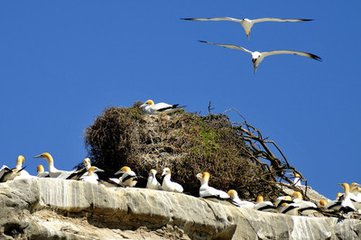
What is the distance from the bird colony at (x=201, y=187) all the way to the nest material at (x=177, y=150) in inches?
14.3

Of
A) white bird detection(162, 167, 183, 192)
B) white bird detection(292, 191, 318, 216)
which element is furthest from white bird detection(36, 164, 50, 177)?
white bird detection(292, 191, 318, 216)

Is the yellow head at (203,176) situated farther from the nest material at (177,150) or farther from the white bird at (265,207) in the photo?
the white bird at (265,207)

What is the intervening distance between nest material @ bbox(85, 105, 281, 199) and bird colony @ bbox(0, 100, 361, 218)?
364mm

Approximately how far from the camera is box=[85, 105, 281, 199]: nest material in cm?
2873

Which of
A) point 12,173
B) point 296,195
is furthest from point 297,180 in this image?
point 12,173

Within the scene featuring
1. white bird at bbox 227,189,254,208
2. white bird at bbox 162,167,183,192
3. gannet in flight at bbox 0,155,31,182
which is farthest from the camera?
white bird at bbox 227,189,254,208

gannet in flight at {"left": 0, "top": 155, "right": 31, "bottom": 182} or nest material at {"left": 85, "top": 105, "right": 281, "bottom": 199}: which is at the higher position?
nest material at {"left": 85, "top": 105, "right": 281, "bottom": 199}

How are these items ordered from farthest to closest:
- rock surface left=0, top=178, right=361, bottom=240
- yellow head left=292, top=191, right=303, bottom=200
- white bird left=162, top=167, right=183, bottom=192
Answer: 1. yellow head left=292, top=191, right=303, bottom=200
2. white bird left=162, top=167, right=183, bottom=192
3. rock surface left=0, top=178, right=361, bottom=240

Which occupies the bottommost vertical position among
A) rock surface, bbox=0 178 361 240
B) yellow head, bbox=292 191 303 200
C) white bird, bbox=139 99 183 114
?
rock surface, bbox=0 178 361 240

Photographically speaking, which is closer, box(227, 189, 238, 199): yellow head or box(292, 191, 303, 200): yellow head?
box(227, 189, 238, 199): yellow head

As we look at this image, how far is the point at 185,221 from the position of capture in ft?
78.3

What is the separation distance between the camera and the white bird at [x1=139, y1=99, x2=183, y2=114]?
3016 centimetres

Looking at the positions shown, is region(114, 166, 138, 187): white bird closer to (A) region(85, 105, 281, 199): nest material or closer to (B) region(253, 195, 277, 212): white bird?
(A) region(85, 105, 281, 199): nest material

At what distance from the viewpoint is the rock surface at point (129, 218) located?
21688 millimetres
